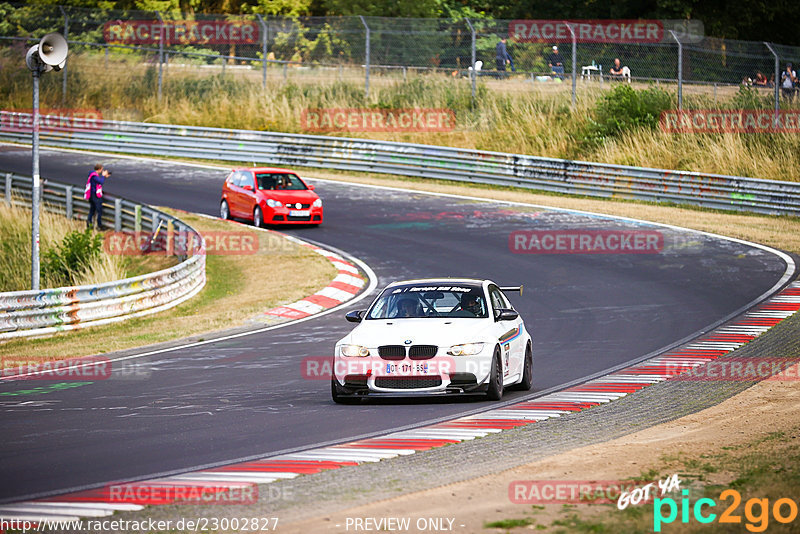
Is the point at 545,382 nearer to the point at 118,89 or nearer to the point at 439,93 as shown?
the point at 439,93

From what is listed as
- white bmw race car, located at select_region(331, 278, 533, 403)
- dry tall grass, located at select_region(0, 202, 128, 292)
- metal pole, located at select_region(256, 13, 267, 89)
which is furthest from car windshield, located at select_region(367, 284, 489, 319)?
metal pole, located at select_region(256, 13, 267, 89)

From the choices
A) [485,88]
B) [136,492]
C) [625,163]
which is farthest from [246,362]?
[485,88]

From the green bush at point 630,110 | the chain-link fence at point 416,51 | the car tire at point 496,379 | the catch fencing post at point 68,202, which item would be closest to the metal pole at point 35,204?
the car tire at point 496,379

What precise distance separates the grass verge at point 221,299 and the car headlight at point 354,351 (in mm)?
6191

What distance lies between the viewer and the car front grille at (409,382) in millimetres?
11672

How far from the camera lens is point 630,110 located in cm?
3597

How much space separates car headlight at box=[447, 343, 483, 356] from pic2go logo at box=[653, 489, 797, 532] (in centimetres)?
458

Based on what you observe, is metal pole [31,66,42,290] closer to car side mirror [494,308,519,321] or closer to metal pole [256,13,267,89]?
car side mirror [494,308,519,321]

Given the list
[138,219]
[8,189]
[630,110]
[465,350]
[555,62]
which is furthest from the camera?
[555,62]

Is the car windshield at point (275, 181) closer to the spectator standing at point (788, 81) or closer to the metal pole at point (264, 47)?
the metal pole at point (264, 47)

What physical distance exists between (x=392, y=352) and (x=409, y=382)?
36cm

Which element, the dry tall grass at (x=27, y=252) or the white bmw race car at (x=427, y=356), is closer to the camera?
the white bmw race car at (x=427, y=356)

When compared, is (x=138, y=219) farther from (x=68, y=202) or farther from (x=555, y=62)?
(x=555, y=62)

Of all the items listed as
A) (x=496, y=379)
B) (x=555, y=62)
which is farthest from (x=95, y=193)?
(x=496, y=379)
